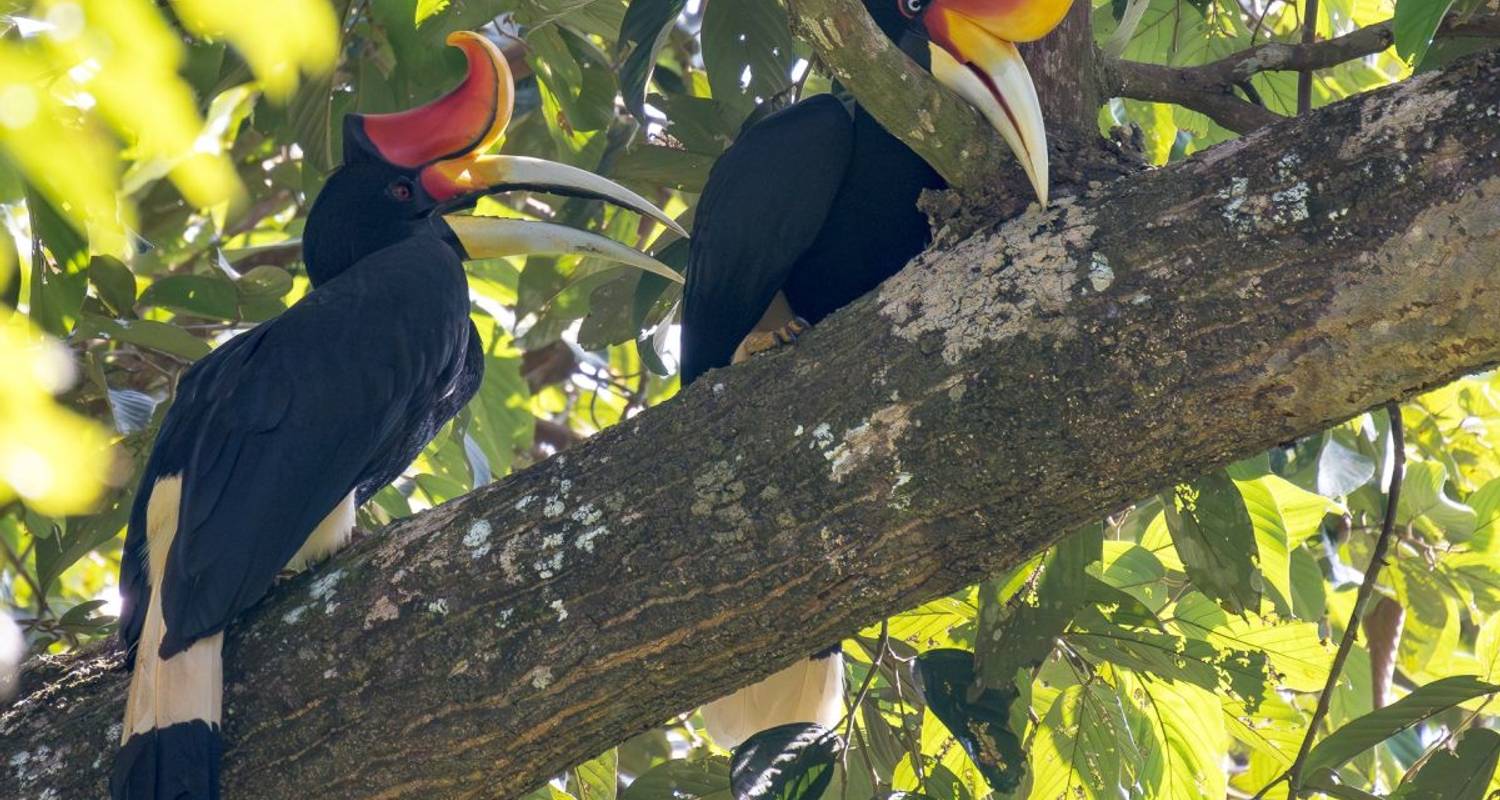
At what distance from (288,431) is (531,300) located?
115 cm

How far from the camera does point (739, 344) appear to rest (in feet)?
10.1

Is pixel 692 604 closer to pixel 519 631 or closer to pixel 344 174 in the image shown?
pixel 519 631

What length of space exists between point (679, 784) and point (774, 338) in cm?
81

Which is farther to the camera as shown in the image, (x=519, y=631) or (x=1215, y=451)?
(x=519, y=631)

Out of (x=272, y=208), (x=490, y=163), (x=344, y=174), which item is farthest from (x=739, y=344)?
(x=272, y=208)

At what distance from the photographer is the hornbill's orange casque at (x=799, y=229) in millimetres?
2959

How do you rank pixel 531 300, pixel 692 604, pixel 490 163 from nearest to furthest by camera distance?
pixel 692 604, pixel 490 163, pixel 531 300

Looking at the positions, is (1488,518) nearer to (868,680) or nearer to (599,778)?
(868,680)

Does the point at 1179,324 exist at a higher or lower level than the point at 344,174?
lower

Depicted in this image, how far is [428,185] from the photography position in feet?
11.8

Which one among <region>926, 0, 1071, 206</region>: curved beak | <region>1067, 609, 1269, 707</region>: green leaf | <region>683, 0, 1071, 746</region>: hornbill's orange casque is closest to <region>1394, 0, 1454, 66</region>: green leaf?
<region>926, 0, 1071, 206</region>: curved beak

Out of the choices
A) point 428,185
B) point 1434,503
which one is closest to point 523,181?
point 428,185

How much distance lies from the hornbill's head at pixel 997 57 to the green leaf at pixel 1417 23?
0.53m

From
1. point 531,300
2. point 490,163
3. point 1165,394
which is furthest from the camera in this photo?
point 531,300
